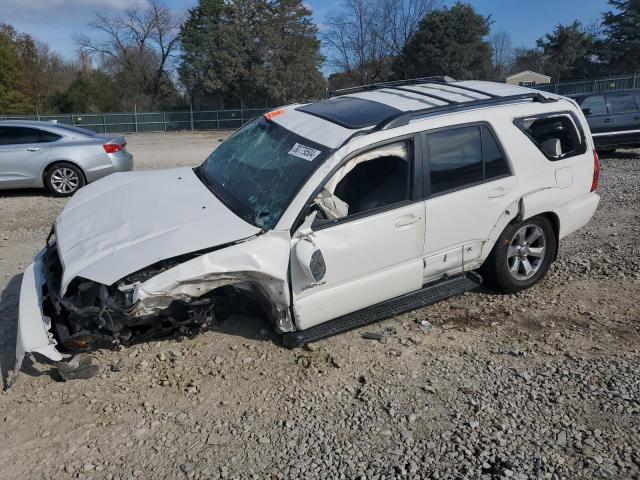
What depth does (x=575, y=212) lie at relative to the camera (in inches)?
201

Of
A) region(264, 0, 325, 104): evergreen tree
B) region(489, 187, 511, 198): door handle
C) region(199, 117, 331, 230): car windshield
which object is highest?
region(264, 0, 325, 104): evergreen tree

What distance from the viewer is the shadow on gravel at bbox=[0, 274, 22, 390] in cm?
388

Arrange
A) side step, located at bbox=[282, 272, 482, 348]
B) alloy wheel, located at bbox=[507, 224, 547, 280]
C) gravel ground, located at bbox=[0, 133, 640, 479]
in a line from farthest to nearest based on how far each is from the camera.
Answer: alloy wheel, located at bbox=[507, 224, 547, 280], side step, located at bbox=[282, 272, 482, 348], gravel ground, located at bbox=[0, 133, 640, 479]

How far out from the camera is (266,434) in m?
3.22

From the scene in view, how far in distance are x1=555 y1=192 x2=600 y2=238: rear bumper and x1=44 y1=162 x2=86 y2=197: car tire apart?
8.25 m

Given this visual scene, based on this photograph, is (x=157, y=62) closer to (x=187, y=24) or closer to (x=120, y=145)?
(x=187, y=24)

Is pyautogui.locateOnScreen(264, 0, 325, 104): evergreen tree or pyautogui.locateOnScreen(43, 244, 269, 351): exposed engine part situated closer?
pyautogui.locateOnScreen(43, 244, 269, 351): exposed engine part

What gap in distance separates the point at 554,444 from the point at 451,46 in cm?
4009

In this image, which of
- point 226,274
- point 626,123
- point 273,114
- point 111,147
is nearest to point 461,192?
point 273,114

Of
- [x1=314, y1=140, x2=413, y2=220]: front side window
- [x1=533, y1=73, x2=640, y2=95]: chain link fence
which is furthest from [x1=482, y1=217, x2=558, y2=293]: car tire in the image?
[x1=533, y1=73, x2=640, y2=95]: chain link fence

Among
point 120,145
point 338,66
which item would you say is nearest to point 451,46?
point 338,66

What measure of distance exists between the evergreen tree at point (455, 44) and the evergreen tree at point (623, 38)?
8.90 m

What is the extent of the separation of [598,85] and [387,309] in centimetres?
2794

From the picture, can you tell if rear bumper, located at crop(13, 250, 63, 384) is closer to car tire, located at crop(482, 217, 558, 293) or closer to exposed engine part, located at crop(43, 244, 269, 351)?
exposed engine part, located at crop(43, 244, 269, 351)
